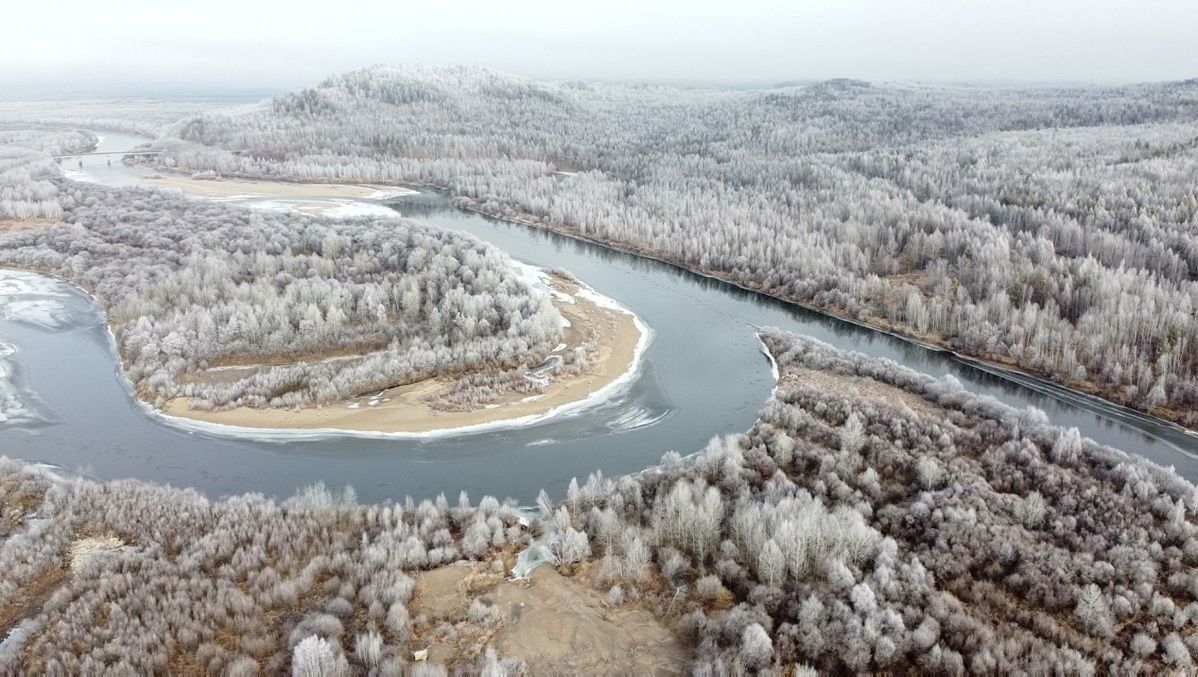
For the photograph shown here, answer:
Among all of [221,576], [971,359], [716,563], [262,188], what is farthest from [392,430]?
[262,188]

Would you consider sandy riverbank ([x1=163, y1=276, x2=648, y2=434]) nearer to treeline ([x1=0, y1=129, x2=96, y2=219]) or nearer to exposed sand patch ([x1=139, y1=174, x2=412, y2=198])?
treeline ([x1=0, y1=129, x2=96, y2=219])

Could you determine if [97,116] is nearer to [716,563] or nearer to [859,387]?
[859,387]

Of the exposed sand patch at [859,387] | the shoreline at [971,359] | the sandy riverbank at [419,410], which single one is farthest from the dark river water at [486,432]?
the exposed sand patch at [859,387]

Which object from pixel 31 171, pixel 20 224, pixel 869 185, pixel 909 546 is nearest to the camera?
pixel 909 546

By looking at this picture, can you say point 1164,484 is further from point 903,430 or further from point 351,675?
point 351,675

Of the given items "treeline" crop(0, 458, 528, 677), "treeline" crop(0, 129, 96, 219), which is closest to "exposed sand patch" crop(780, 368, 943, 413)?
"treeline" crop(0, 458, 528, 677)

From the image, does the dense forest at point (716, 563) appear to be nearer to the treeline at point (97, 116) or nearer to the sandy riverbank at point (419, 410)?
the sandy riverbank at point (419, 410)
